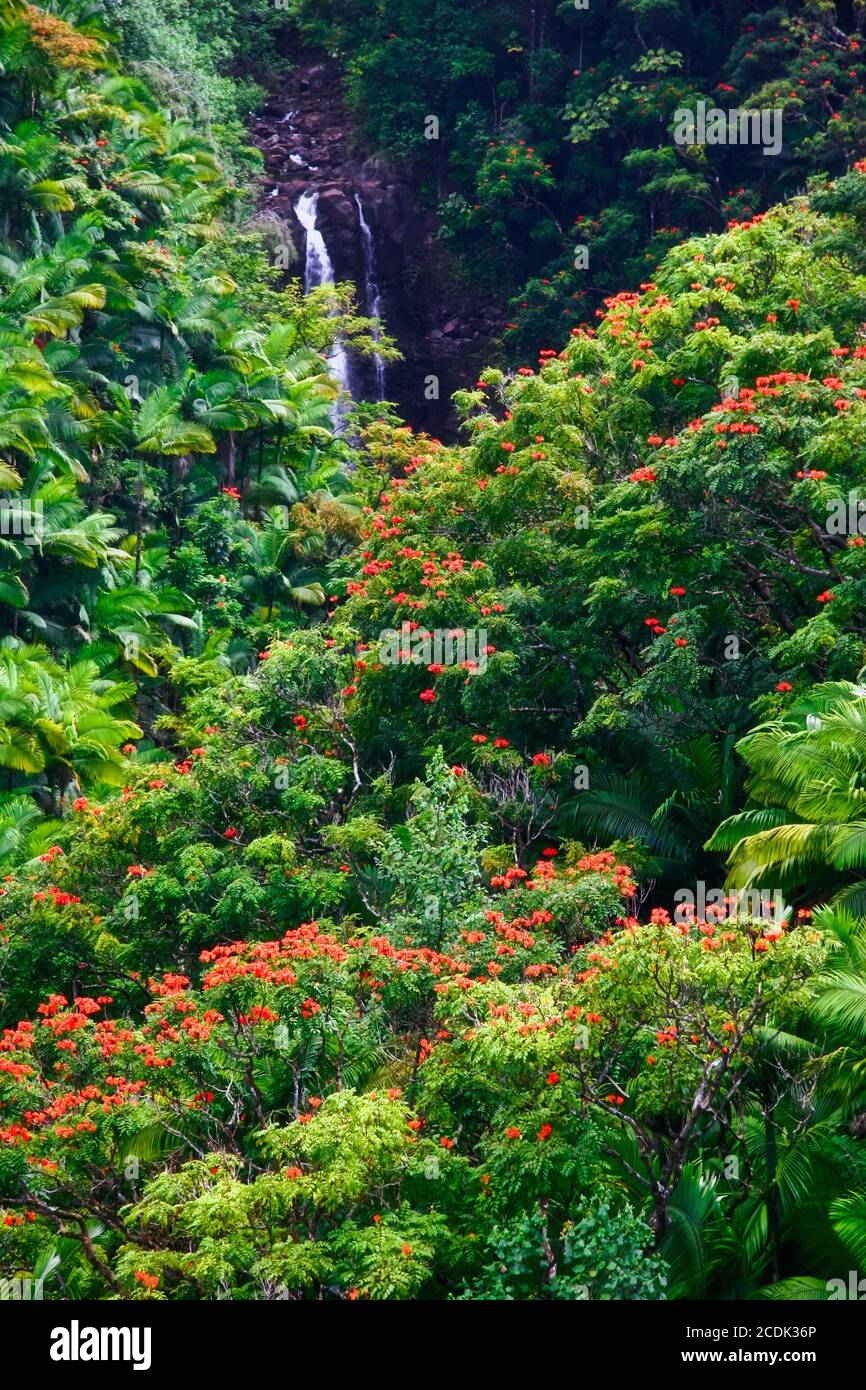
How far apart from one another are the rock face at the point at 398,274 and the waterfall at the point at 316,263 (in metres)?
0.19

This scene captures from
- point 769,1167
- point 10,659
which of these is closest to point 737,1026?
point 769,1167

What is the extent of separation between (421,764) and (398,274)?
2544 centimetres

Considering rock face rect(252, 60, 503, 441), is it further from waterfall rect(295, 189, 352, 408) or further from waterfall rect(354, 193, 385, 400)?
waterfall rect(295, 189, 352, 408)

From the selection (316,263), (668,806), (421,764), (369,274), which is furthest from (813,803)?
(369,274)

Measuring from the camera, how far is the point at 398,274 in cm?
4166

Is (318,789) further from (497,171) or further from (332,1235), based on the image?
(497,171)

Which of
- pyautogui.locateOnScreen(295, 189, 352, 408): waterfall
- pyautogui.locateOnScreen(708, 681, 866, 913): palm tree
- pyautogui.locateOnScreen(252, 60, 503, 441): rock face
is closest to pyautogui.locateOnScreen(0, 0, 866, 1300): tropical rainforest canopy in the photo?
pyautogui.locateOnScreen(708, 681, 866, 913): palm tree

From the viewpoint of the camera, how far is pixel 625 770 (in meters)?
18.4

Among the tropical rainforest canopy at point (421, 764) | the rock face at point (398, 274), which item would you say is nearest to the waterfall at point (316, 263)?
the rock face at point (398, 274)

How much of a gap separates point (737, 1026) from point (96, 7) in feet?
97.2

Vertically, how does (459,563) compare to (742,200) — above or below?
below

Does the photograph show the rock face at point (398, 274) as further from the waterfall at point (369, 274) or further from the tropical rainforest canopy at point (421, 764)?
the tropical rainforest canopy at point (421, 764)

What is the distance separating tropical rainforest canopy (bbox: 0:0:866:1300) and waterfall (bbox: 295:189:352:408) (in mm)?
3653

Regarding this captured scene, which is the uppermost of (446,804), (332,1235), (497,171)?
(497,171)
